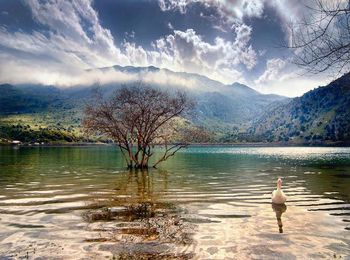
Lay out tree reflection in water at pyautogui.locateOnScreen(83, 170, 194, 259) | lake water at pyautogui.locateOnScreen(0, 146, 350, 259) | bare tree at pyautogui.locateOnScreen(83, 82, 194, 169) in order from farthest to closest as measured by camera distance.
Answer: bare tree at pyautogui.locateOnScreen(83, 82, 194, 169) → tree reflection in water at pyautogui.locateOnScreen(83, 170, 194, 259) → lake water at pyautogui.locateOnScreen(0, 146, 350, 259)

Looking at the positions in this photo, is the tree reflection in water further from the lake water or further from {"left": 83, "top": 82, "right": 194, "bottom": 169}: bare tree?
{"left": 83, "top": 82, "right": 194, "bottom": 169}: bare tree

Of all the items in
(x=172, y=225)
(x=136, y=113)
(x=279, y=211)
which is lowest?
(x=279, y=211)

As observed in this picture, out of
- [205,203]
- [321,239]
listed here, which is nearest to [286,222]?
[321,239]

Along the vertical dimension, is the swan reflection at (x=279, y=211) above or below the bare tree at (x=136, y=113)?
below

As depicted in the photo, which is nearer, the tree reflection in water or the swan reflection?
the tree reflection in water

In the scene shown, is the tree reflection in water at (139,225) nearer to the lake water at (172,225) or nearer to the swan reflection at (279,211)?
the lake water at (172,225)

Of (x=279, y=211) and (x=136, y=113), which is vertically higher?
Result: (x=136, y=113)

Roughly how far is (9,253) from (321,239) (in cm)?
1155

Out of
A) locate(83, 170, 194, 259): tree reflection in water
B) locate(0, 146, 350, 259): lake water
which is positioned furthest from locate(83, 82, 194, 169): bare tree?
locate(83, 170, 194, 259): tree reflection in water

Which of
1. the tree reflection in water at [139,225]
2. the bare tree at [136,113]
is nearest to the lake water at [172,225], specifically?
the tree reflection in water at [139,225]

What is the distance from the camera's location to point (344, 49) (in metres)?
10.2

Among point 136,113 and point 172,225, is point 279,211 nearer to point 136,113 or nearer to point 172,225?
point 172,225

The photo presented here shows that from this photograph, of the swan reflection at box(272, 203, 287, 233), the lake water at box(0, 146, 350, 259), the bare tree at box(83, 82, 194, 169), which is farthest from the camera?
the bare tree at box(83, 82, 194, 169)

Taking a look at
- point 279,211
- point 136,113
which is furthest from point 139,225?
point 136,113
